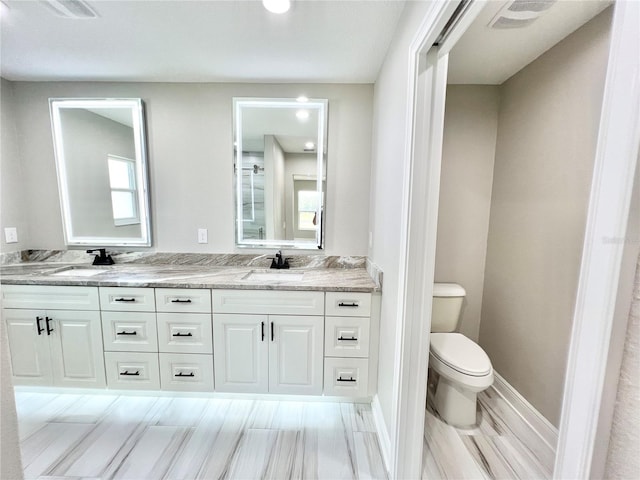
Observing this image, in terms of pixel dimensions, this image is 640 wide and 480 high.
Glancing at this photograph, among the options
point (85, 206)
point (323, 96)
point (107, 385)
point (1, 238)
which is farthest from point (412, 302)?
point (1, 238)

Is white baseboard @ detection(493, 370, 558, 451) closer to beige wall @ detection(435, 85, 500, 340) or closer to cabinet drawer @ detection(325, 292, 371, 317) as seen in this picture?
beige wall @ detection(435, 85, 500, 340)

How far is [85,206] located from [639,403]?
302cm

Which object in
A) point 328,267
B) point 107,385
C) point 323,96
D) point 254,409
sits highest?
point 323,96

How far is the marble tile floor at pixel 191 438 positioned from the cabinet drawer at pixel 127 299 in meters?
0.69

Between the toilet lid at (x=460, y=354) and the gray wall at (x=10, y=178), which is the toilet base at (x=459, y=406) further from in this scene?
the gray wall at (x=10, y=178)

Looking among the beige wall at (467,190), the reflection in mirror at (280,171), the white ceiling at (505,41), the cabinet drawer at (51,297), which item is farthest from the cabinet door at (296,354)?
the white ceiling at (505,41)

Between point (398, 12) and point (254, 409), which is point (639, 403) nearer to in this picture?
point (398, 12)

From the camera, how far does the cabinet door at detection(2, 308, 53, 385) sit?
176 cm

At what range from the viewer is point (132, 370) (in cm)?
179

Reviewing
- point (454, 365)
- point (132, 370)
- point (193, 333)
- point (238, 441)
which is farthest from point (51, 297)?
point (454, 365)

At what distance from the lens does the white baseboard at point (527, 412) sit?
4.79 ft

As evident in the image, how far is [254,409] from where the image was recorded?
179 cm

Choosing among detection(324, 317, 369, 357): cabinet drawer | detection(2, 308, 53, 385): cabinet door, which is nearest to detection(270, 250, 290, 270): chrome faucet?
detection(324, 317, 369, 357): cabinet drawer

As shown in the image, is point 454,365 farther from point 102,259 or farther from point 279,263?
point 102,259
